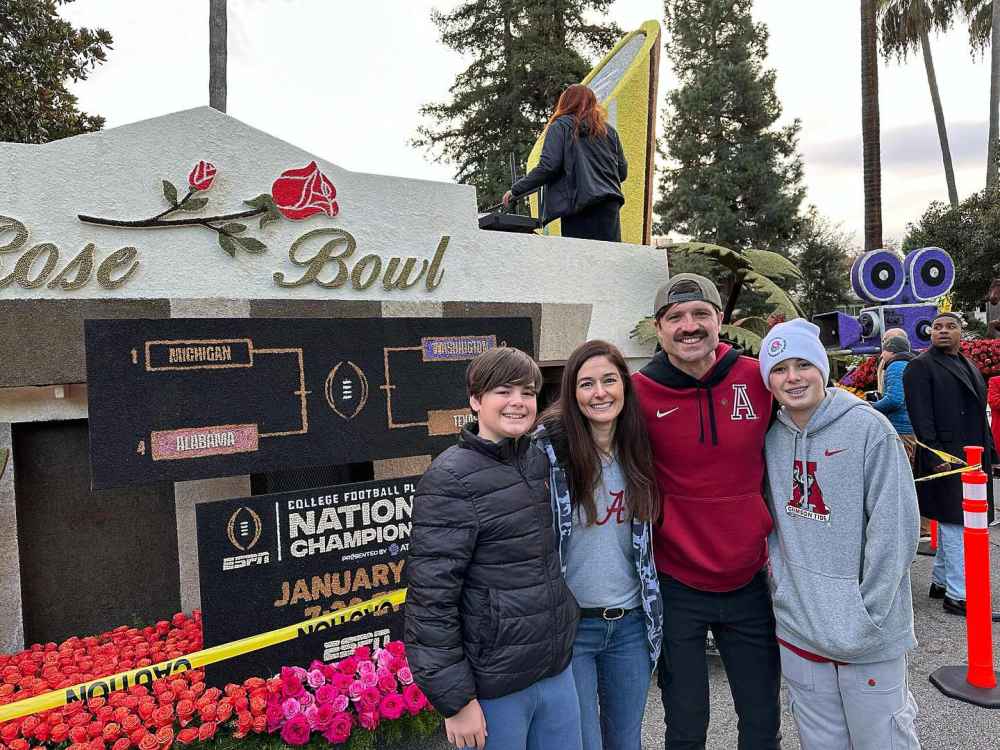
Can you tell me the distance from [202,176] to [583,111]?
11.7ft

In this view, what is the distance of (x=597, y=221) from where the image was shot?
6496mm

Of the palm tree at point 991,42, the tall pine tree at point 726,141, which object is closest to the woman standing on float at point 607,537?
the tall pine tree at point 726,141

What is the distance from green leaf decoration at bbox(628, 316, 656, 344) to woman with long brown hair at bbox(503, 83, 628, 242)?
3.15ft

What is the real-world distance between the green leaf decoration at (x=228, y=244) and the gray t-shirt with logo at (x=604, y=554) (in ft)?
9.50

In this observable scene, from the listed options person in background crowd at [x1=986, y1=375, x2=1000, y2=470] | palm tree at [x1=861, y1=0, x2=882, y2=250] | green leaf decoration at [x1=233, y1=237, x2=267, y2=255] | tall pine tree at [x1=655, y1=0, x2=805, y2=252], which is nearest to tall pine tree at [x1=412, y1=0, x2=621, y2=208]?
tall pine tree at [x1=655, y1=0, x2=805, y2=252]

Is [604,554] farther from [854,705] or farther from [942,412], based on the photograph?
[942,412]

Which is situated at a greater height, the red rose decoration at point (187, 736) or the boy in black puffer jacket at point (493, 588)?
the boy in black puffer jacket at point (493, 588)

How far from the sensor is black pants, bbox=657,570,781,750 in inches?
100

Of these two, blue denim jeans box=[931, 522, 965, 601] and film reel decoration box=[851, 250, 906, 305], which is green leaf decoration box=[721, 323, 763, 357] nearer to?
blue denim jeans box=[931, 522, 965, 601]

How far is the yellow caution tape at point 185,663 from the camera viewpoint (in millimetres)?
2859

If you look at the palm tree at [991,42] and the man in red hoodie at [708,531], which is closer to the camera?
the man in red hoodie at [708,531]

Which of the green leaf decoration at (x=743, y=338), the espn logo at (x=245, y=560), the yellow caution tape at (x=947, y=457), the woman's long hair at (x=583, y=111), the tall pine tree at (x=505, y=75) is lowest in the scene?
the espn logo at (x=245, y=560)

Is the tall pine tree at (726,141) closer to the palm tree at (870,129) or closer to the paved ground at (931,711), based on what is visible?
the palm tree at (870,129)

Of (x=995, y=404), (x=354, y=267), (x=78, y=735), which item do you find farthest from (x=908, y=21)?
(x=78, y=735)
